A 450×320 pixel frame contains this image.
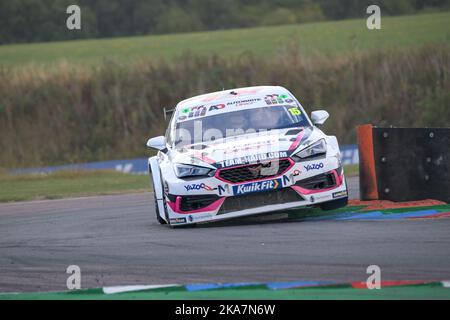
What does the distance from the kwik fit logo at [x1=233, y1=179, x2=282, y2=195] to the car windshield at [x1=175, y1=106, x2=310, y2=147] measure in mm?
1322

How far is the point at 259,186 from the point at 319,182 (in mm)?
650

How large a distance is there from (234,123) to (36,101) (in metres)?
26.5

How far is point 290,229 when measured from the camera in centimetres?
1014

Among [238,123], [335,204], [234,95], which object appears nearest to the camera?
[335,204]

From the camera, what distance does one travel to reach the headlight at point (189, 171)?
1066 centimetres

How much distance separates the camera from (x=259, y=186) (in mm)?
10492

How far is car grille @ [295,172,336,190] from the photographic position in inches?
416

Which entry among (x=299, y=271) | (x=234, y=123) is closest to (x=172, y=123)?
(x=234, y=123)

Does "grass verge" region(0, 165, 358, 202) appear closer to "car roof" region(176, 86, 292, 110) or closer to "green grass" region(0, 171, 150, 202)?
"green grass" region(0, 171, 150, 202)

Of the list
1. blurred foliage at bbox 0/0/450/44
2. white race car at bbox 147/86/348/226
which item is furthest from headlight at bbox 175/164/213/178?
blurred foliage at bbox 0/0/450/44

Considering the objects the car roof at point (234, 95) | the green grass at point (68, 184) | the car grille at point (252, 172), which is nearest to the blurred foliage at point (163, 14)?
the green grass at point (68, 184)

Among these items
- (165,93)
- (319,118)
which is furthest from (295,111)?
(165,93)

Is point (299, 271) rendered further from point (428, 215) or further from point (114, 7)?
point (114, 7)

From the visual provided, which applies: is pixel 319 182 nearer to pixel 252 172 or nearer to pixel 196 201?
pixel 252 172
